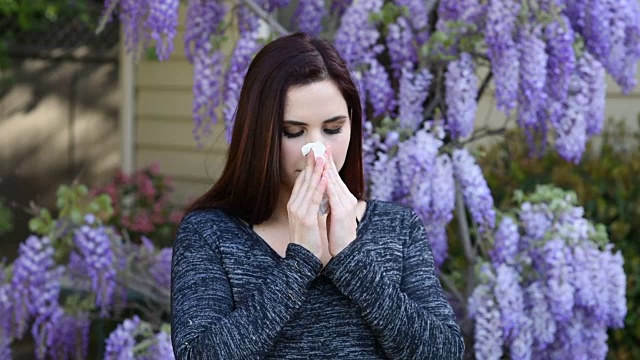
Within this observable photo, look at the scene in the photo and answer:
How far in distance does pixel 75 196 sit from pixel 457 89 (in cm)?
130

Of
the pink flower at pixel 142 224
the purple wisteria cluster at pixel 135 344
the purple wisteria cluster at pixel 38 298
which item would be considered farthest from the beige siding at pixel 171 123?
the purple wisteria cluster at pixel 135 344

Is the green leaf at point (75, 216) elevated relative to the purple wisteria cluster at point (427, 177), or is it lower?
lower

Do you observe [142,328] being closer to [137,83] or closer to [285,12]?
[285,12]

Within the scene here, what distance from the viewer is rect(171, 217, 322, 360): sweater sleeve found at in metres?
1.73

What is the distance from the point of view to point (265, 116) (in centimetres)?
184

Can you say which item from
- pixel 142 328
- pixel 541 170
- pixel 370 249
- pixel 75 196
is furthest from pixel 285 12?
pixel 370 249

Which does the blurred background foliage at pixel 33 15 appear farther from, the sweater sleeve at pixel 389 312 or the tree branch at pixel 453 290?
the sweater sleeve at pixel 389 312

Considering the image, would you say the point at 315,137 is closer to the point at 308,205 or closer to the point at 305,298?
the point at 308,205

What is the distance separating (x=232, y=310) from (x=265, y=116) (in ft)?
1.14

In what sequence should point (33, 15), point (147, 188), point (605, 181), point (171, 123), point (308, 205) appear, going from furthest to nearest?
point (171, 123) → point (33, 15) → point (147, 188) → point (605, 181) → point (308, 205)

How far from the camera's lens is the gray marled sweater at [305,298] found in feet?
5.74

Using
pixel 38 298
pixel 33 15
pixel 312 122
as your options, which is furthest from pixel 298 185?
pixel 33 15

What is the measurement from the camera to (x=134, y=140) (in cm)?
669

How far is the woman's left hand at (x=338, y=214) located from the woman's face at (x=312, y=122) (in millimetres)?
48
